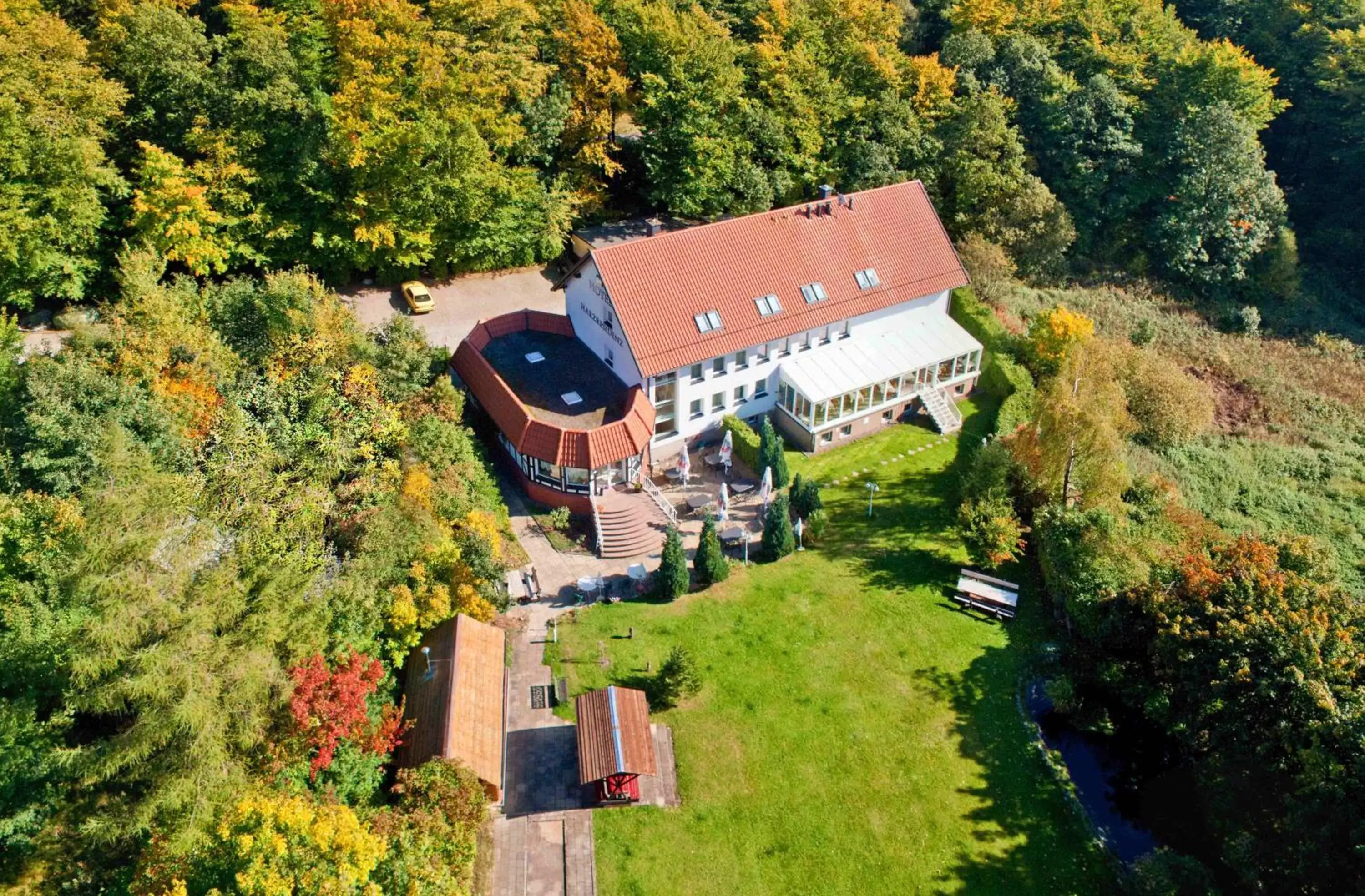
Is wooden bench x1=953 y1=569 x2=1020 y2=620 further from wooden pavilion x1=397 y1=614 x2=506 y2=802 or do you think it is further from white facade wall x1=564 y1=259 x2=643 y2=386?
wooden pavilion x1=397 y1=614 x2=506 y2=802

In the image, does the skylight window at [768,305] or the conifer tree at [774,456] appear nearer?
the conifer tree at [774,456]

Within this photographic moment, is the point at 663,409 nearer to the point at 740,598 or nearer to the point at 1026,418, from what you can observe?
the point at 740,598

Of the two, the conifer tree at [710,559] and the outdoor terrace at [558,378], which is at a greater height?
the outdoor terrace at [558,378]

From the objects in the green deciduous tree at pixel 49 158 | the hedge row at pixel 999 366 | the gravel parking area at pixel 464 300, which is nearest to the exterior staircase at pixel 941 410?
the hedge row at pixel 999 366

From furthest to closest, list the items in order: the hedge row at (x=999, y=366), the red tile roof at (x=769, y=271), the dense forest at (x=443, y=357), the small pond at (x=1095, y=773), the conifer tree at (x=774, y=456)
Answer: the hedge row at (x=999, y=366)
the red tile roof at (x=769, y=271)
the conifer tree at (x=774, y=456)
the small pond at (x=1095, y=773)
the dense forest at (x=443, y=357)

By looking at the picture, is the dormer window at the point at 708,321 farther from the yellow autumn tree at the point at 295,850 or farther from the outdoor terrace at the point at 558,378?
the yellow autumn tree at the point at 295,850

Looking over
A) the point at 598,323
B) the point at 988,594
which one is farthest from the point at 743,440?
the point at 988,594
